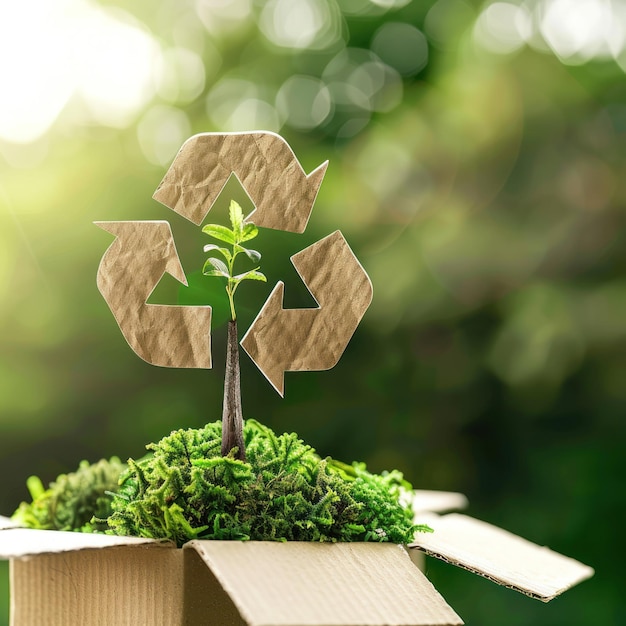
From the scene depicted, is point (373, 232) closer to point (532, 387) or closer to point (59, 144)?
point (532, 387)

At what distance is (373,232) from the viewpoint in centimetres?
205

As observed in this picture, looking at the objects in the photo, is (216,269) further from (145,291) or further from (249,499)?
(249,499)

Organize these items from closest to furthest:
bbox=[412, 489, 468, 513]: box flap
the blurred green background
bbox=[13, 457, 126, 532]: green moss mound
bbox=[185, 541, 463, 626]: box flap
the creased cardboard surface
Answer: bbox=[185, 541, 463, 626]: box flap < the creased cardboard surface < bbox=[13, 457, 126, 532]: green moss mound < bbox=[412, 489, 468, 513]: box flap < the blurred green background

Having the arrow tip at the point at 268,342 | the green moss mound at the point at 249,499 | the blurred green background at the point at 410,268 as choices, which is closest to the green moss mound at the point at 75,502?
the green moss mound at the point at 249,499

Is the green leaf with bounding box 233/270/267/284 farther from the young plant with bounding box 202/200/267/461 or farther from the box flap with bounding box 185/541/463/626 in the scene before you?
the box flap with bounding box 185/541/463/626

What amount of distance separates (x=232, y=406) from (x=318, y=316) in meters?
0.11

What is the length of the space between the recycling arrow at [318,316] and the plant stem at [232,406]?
2cm

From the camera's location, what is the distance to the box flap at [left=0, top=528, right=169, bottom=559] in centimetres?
51

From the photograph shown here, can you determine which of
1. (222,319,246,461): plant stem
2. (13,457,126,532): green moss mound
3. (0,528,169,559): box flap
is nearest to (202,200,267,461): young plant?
(222,319,246,461): plant stem

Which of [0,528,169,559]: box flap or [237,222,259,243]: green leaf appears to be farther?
[237,222,259,243]: green leaf

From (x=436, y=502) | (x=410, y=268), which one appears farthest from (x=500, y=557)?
(x=410, y=268)

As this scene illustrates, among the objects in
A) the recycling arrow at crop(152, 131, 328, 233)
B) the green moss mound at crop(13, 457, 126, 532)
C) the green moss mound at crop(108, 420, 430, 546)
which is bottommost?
the green moss mound at crop(108, 420, 430, 546)

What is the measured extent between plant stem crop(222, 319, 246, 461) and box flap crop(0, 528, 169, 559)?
0.35ft

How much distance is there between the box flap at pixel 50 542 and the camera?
20.1 inches
